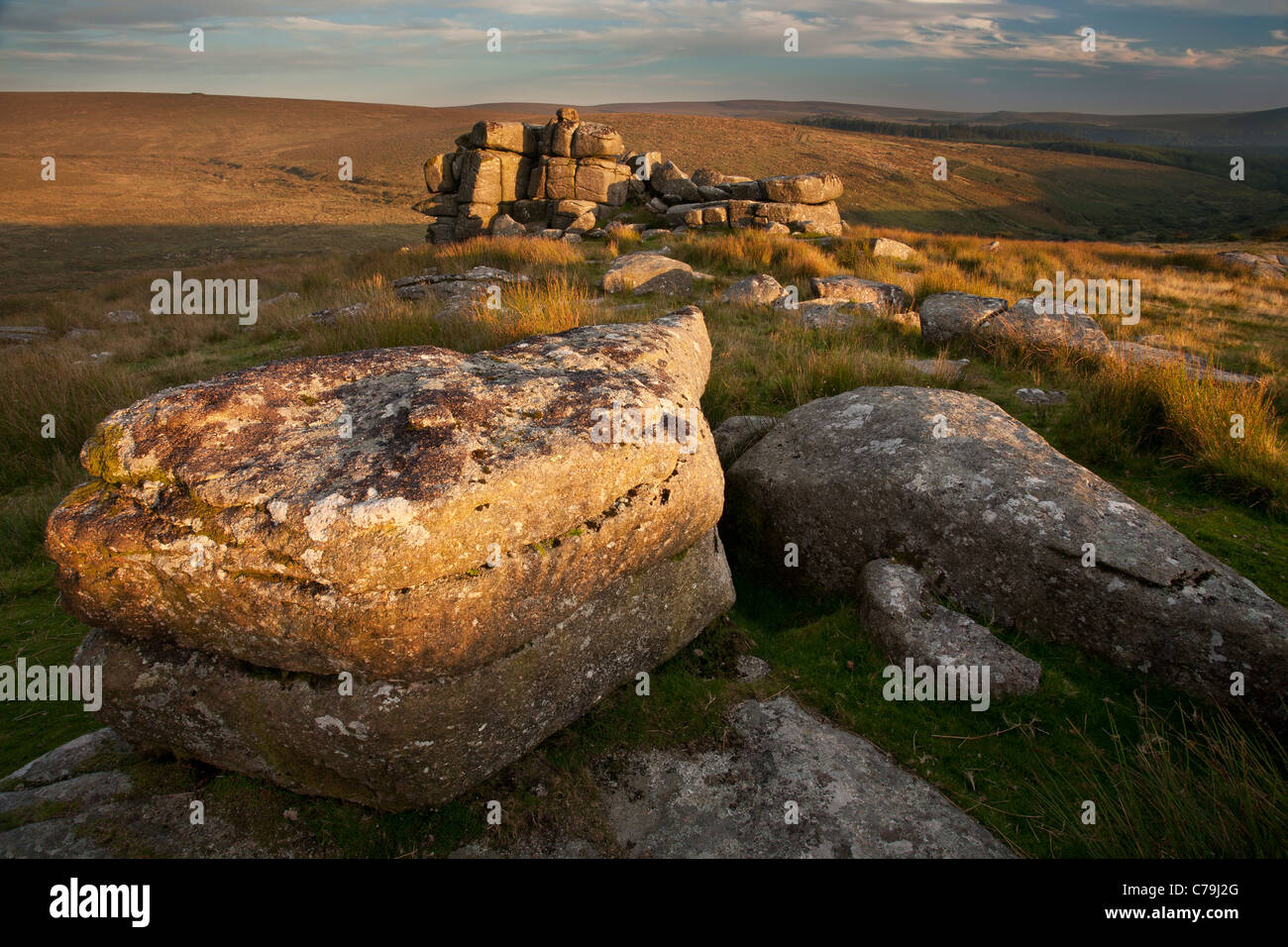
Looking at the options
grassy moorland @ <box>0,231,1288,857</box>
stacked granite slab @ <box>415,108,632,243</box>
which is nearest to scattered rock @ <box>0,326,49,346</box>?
grassy moorland @ <box>0,231,1288,857</box>

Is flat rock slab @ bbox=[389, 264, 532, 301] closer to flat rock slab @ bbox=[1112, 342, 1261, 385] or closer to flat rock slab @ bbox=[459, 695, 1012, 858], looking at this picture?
flat rock slab @ bbox=[1112, 342, 1261, 385]

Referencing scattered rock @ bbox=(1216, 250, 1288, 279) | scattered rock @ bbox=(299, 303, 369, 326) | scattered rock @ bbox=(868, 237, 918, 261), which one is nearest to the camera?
scattered rock @ bbox=(299, 303, 369, 326)

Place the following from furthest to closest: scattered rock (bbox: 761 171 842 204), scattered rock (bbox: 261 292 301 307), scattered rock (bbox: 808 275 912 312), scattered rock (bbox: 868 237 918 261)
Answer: scattered rock (bbox: 761 171 842 204), scattered rock (bbox: 868 237 918 261), scattered rock (bbox: 261 292 301 307), scattered rock (bbox: 808 275 912 312)

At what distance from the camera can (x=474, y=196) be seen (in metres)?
23.2

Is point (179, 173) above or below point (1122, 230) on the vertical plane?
above

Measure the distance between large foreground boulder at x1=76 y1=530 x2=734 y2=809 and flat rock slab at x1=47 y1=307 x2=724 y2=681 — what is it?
0.10 m

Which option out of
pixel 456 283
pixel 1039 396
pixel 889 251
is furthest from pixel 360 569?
pixel 889 251

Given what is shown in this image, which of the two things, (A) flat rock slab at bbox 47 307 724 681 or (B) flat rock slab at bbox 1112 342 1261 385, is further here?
(B) flat rock slab at bbox 1112 342 1261 385

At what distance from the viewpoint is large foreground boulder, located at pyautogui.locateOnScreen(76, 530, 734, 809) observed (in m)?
2.50

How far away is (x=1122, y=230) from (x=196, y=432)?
7796cm

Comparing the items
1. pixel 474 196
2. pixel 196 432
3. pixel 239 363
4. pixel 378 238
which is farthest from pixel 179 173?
pixel 196 432

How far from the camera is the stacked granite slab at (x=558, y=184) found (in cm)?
2152

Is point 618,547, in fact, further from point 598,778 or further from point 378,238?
point 378,238

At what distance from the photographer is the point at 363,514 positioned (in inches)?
93.8
